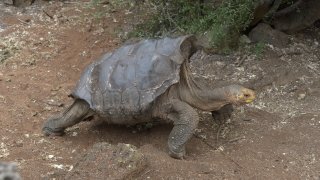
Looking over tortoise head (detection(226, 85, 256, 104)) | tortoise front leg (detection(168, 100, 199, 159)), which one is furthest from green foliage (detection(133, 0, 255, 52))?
tortoise front leg (detection(168, 100, 199, 159))

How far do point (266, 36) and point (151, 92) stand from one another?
266cm

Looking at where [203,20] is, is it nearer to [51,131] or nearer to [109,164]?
[51,131]

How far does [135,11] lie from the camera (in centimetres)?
751

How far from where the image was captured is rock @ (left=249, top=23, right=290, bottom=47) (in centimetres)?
641

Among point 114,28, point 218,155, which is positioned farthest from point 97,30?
point 218,155

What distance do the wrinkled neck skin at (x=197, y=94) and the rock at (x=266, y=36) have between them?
84.1 inches

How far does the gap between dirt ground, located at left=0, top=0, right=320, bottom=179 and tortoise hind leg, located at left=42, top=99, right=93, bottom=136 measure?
0.30 feet

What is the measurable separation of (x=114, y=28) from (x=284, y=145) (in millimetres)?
3377

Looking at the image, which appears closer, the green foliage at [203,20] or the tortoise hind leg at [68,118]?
the tortoise hind leg at [68,118]

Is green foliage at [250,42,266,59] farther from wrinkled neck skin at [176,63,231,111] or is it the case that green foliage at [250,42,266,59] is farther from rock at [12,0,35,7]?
rock at [12,0,35,7]

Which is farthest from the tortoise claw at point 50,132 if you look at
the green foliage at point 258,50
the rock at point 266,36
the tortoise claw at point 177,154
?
the rock at point 266,36

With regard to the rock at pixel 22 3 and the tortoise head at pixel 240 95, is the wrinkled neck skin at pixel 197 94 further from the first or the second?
the rock at pixel 22 3

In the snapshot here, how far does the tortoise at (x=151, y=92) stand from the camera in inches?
166

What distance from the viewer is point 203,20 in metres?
5.67
